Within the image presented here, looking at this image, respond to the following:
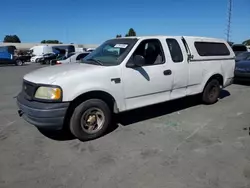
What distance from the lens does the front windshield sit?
5.18 meters

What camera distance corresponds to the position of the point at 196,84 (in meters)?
6.52

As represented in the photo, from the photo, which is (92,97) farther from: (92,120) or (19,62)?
(19,62)

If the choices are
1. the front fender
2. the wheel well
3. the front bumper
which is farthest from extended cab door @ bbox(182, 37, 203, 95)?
the front bumper

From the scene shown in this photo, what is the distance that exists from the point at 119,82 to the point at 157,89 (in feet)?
3.31

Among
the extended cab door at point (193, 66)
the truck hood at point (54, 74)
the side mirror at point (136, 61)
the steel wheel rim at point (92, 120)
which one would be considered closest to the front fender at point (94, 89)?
the truck hood at point (54, 74)

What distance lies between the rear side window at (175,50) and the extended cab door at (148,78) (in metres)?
0.24

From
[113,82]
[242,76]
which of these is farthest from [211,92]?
[242,76]

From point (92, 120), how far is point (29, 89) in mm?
1251

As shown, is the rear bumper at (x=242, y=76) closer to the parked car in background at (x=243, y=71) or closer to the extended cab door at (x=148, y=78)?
the parked car in background at (x=243, y=71)

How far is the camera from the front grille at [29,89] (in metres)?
4.52

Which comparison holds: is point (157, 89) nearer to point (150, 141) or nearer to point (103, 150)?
point (150, 141)

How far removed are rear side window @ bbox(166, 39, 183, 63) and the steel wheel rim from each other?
217 cm

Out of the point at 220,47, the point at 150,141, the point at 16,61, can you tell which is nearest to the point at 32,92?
the point at 150,141

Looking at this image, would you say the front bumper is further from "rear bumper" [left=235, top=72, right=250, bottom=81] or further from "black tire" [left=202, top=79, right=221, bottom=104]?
"rear bumper" [left=235, top=72, right=250, bottom=81]
